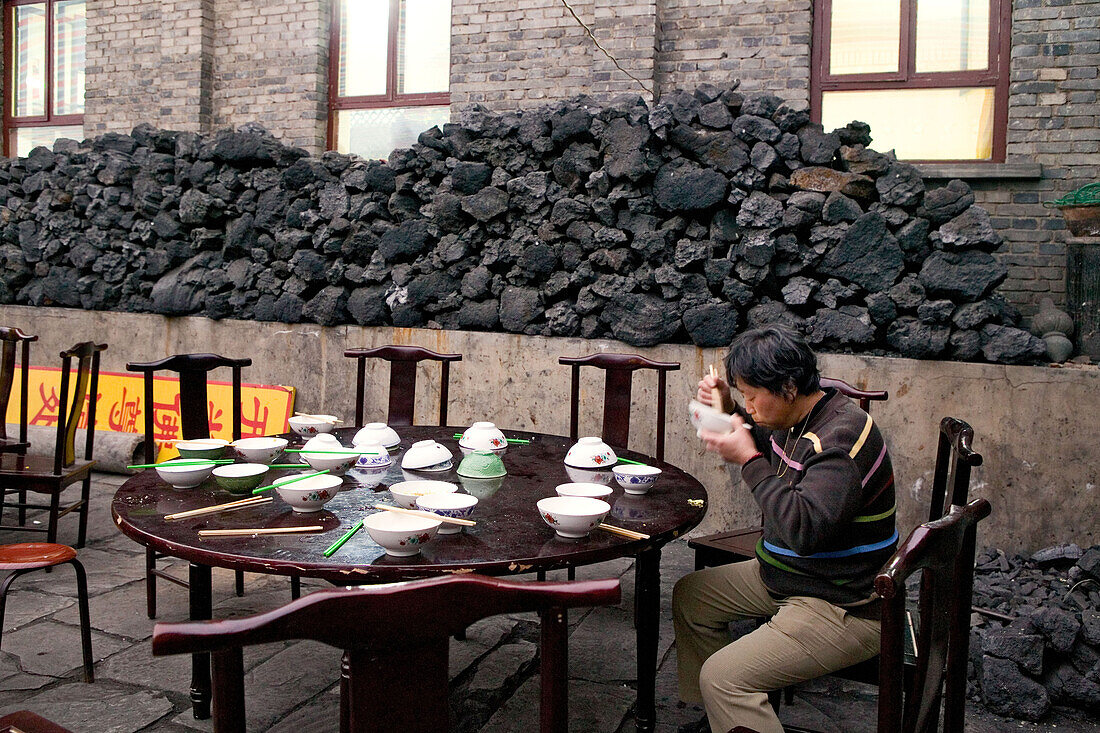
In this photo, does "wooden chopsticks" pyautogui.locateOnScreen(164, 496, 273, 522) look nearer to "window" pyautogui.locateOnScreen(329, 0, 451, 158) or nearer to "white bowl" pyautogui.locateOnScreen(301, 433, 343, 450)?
"white bowl" pyautogui.locateOnScreen(301, 433, 343, 450)

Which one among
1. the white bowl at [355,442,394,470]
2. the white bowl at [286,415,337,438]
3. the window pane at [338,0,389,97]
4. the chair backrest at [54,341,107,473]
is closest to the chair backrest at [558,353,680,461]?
the white bowl at [286,415,337,438]

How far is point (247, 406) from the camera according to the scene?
6.21 metres

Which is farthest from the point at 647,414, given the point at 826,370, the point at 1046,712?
the point at 1046,712

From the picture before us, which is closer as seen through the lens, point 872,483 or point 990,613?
point 872,483

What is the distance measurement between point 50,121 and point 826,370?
9213 millimetres

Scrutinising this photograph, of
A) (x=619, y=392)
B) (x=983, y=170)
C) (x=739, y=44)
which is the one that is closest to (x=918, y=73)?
(x=983, y=170)

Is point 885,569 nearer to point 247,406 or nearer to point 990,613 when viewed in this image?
point 990,613

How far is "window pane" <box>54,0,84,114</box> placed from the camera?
9.60m

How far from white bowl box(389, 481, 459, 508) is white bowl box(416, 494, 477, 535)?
0.14ft

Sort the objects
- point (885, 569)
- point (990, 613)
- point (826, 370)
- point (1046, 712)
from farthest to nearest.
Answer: point (826, 370) → point (990, 613) → point (1046, 712) → point (885, 569)

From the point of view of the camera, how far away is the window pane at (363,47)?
815 cm

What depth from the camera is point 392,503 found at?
245 cm

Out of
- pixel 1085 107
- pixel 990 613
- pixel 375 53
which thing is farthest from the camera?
pixel 375 53

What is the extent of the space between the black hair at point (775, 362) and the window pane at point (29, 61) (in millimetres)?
10216
